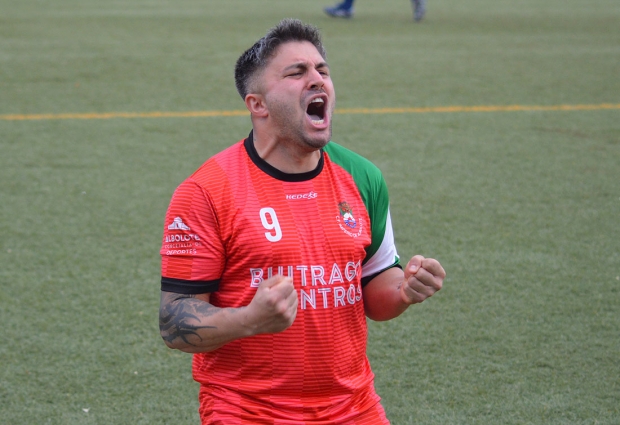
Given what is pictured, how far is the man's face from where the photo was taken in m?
2.59

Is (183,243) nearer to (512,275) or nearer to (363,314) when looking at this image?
(363,314)

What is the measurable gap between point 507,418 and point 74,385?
6.81 feet

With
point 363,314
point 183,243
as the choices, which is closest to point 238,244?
point 183,243

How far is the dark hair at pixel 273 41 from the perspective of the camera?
2664 mm

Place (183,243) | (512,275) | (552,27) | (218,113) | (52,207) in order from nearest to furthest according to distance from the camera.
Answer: (183,243) → (512,275) → (52,207) → (218,113) → (552,27)

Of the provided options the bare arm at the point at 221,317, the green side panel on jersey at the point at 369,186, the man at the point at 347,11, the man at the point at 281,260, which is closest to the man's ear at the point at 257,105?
the man at the point at 281,260

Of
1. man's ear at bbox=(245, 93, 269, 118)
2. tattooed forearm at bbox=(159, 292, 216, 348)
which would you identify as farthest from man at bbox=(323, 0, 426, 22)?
tattooed forearm at bbox=(159, 292, 216, 348)

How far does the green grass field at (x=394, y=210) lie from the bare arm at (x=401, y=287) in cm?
125

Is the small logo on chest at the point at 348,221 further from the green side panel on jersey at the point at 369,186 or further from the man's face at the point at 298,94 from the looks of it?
the man's face at the point at 298,94

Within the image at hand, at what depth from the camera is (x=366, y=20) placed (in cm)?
1689

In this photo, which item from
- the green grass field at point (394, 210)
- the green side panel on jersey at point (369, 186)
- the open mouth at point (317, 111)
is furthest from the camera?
the green grass field at point (394, 210)

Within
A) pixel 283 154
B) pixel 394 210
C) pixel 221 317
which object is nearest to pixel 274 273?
pixel 221 317

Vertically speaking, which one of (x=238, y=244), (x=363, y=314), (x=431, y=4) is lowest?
(x=431, y=4)

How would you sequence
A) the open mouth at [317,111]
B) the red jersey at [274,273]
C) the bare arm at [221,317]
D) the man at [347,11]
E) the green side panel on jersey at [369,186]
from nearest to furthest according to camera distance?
the bare arm at [221,317] < the red jersey at [274,273] < the open mouth at [317,111] < the green side panel on jersey at [369,186] < the man at [347,11]
